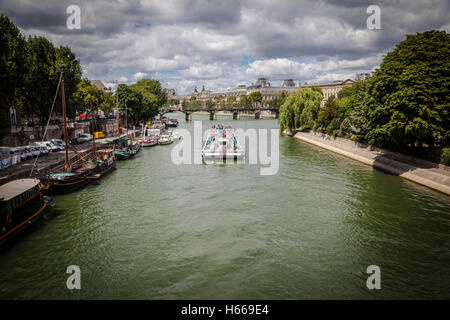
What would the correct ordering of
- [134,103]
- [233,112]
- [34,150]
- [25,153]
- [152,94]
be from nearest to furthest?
1. [25,153]
2. [34,150]
3. [134,103]
4. [152,94]
5. [233,112]

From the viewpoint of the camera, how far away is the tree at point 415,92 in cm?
2731

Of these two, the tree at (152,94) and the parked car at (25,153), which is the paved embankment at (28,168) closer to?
the parked car at (25,153)

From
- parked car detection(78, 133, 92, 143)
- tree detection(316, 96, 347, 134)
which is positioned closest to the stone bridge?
tree detection(316, 96, 347, 134)

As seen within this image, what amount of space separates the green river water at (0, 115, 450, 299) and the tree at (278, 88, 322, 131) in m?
36.6

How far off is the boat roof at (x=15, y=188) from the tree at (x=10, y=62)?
9.45 meters

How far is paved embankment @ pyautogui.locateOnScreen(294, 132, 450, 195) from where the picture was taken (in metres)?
26.2

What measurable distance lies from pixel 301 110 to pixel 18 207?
5850 centimetres

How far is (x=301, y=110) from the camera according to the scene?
216ft

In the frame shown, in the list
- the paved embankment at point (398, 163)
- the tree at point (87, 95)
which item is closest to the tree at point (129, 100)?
the tree at point (87, 95)
